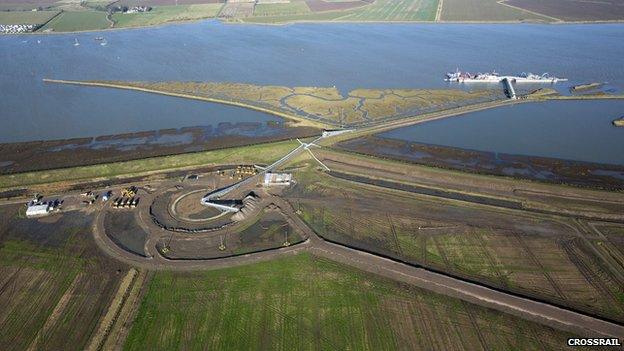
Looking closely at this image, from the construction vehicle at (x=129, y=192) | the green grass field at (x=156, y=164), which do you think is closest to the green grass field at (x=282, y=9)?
the green grass field at (x=156, y=164)

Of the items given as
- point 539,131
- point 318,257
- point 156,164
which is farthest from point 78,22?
point 539,131

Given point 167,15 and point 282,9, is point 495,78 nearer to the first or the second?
point 282,9

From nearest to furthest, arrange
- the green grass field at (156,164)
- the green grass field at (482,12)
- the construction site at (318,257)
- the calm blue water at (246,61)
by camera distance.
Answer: the construction site at (318,257), the green grass field at (156,164), the calm blue water at (246,61), the green grass field at (482,12)

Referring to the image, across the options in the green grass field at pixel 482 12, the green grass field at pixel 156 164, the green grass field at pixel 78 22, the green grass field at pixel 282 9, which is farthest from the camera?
the green grass field at pixel 282 9

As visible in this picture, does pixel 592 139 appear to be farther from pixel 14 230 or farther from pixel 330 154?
pixel 14 230

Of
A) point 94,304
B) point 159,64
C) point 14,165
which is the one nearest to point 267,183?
point 94,304

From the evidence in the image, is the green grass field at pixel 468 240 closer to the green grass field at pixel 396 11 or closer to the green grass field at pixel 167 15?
the green grass field at pixel 396 11
